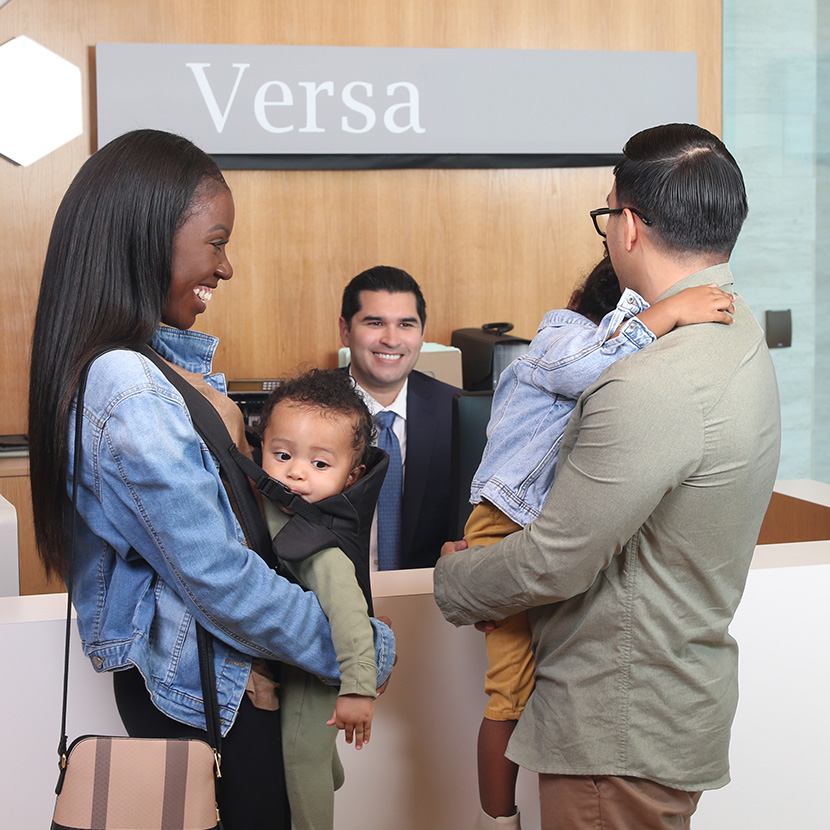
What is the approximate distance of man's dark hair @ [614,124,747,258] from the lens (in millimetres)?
1191

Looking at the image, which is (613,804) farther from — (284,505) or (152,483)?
(152,483)

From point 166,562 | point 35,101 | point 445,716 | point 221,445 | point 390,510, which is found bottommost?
point 445,716

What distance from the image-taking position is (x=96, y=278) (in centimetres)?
109

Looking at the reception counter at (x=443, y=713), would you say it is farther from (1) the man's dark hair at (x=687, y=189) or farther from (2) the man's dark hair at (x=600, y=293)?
(1) the man's dark hair at (x=687, y=189)

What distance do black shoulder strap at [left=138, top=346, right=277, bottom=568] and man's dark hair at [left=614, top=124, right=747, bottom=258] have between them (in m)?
0.63

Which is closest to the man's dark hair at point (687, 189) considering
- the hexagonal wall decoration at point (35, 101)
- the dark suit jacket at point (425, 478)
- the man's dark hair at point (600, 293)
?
the man's dark hair at point (600, 293)

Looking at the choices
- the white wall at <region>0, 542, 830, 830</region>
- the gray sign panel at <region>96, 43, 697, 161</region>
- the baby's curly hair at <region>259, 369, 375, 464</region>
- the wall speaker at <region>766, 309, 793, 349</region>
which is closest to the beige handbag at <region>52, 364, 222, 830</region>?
the baby's curly hair at <region>259, 369, 375, 464</region>

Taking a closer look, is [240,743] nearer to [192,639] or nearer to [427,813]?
[192,639]

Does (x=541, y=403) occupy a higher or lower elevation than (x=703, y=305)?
lower

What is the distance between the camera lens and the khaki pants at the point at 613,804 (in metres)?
1.22

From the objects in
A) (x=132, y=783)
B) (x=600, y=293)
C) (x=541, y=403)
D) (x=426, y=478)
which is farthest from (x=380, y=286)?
(x=132, y=783)

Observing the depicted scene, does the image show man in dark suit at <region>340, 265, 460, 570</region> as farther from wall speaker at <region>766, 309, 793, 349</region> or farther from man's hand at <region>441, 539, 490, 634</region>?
wall speaker at <region>766, 309, 793, 349</region>

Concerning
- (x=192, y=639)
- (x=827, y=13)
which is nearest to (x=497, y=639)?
(x=192, y=639)

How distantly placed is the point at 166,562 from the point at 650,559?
616mm
